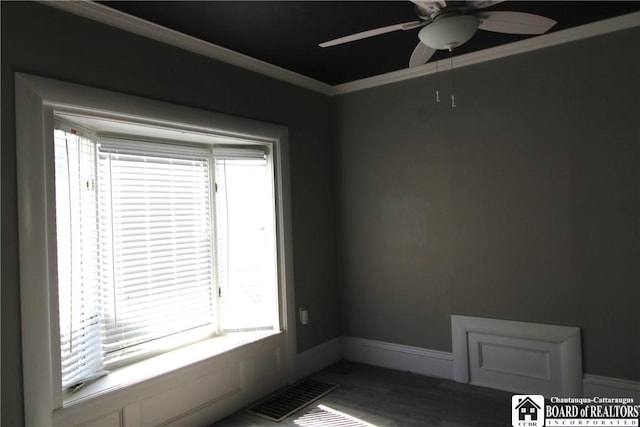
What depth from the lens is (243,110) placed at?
3297 millimetres

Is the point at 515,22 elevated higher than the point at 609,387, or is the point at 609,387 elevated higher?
the point at 515,22

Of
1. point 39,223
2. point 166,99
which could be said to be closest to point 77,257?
point 39,223

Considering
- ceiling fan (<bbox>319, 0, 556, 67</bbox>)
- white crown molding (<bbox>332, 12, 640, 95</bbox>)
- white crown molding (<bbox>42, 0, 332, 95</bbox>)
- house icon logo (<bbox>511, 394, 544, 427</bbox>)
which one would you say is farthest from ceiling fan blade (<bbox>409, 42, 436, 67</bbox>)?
house icon logo (<bbox>511, 394, 544, 427</bbox>)

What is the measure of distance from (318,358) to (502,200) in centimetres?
210

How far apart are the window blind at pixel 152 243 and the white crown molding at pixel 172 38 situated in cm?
74

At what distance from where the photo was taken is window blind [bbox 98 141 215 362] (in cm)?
286

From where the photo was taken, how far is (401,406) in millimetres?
3139

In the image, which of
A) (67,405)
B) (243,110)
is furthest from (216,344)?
(243,110)

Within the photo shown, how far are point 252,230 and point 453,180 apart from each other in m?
1.71

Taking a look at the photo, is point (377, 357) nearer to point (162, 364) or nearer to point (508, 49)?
point (162, 364)

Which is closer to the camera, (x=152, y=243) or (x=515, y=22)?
(x=515, y=22)

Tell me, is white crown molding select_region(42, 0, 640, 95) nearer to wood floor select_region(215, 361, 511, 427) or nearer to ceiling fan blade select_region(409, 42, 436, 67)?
ceiling fan blade select_region(409, 42, 436, 67)

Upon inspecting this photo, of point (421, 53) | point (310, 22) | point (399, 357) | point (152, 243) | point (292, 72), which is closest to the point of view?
point (421, 53)

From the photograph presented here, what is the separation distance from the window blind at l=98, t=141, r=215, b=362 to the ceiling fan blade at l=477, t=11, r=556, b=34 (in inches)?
88.7
